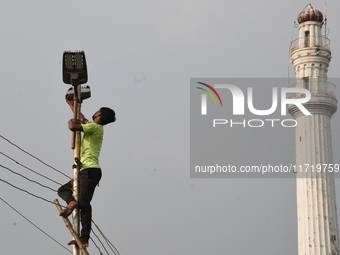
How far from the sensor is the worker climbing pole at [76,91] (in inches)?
290

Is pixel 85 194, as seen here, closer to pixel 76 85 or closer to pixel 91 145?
pixel 91 145

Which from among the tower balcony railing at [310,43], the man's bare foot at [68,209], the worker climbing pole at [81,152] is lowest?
the man's bare foot at [68,209]

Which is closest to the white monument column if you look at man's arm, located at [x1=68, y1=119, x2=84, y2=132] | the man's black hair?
the man's black hair

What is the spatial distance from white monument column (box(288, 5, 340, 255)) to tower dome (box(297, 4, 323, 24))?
379mm

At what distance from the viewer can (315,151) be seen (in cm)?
2625

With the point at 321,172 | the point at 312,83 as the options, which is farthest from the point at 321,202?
the point at 312,83

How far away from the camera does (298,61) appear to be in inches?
1080

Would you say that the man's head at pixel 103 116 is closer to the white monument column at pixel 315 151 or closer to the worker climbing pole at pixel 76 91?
the worker climbing pole at pixel 76 91

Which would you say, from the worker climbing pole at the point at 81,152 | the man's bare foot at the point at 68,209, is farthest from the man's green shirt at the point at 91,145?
the man's bare foot at the point at 68,209

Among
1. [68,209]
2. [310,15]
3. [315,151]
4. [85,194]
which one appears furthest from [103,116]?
[310,15]

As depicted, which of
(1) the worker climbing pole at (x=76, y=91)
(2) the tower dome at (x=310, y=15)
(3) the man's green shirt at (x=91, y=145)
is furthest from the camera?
(2) the tower dome at (x=310, y=15)

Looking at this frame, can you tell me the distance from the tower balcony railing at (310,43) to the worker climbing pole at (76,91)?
21103 mm

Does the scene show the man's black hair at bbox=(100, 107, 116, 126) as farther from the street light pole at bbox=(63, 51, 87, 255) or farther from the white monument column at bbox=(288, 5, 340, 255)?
the white monument column at bbox=(288, 5, 340, 255)

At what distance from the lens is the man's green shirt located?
7.77 metres
